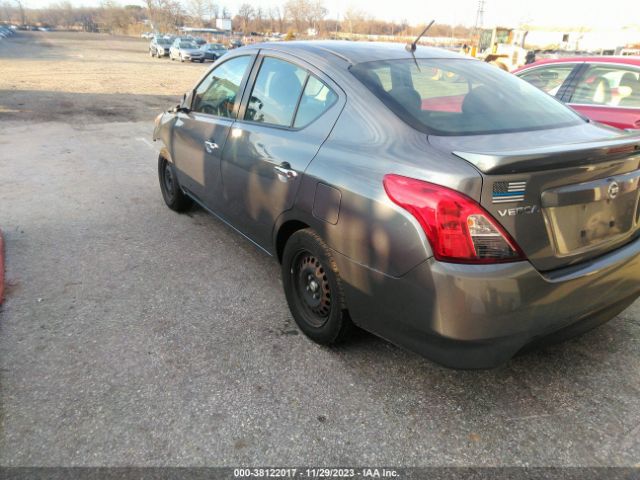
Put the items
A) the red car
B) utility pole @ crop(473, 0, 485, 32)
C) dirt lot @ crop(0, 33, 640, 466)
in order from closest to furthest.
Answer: dirt lot @ crop(0, 33, 640, 466) → the red car → utility pole @ crop(473, 0, 485, 32)

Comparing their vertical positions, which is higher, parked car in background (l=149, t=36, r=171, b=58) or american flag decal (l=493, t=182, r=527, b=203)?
parked car in background (l=149, t=36, r=171, b=58)

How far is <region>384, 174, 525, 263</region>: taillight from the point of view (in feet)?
6.47

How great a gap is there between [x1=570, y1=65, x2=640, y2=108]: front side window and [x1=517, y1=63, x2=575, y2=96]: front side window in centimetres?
25

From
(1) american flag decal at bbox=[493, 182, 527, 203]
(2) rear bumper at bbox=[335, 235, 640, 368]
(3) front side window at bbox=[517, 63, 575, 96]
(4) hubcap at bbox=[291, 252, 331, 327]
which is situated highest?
(3) front side window at bbox=[517, 63, 575, 96]

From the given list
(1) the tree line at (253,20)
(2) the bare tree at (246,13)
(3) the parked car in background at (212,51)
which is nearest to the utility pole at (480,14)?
(1) the tree line at (253,20)

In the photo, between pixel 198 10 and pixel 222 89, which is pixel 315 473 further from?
pixel 198 10

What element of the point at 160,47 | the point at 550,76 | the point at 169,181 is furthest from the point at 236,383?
the point at 160,47

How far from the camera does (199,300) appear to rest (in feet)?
11.2

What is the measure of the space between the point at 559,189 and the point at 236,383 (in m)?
1.83

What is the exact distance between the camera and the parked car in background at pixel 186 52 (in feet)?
111

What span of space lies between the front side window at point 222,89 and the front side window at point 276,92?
0.82ft

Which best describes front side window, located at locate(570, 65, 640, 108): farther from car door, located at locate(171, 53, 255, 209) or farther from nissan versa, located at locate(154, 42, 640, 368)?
car door, located at locate(171, 53, 255, 209)

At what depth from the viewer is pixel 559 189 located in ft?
6.79

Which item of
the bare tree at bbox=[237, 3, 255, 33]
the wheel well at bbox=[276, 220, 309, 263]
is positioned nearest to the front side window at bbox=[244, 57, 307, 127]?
the wheel well at bbox=[276, 220, 309, 263]
